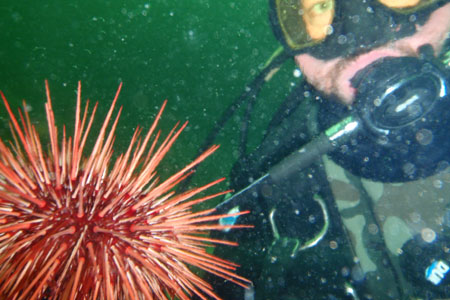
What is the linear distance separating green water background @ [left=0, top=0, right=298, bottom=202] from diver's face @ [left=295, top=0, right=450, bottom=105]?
318cm

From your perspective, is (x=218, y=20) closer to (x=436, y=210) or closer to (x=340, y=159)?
(x=340, y=159)

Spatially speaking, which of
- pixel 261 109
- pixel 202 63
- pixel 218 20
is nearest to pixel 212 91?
pixel 202 63

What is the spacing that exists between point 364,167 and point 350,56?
2.96 ft

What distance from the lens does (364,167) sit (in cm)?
225

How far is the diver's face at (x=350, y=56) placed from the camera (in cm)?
204

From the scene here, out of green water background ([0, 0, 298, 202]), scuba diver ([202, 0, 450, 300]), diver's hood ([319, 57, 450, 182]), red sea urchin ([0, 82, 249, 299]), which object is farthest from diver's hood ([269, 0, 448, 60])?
green water background ([0, 0, 298, 202])

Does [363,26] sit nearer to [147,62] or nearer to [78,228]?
[78,228]

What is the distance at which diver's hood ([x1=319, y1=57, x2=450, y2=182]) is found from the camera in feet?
6.04

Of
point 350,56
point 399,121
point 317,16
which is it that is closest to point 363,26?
point 350,56

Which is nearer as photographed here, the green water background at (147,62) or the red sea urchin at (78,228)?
the red sea urchin at (78,228)

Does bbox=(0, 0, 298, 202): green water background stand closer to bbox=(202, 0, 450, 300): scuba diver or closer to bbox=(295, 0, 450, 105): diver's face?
bbox=(202, 0, 450, 300): scuba diver

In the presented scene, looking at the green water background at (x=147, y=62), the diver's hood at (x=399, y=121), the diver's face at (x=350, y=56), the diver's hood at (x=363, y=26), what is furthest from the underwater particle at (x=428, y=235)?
the green water background at (x=147, y=62)

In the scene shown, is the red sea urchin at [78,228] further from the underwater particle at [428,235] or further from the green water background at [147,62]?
the green water background at [147,62]

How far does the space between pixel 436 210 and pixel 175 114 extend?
4980 mm
